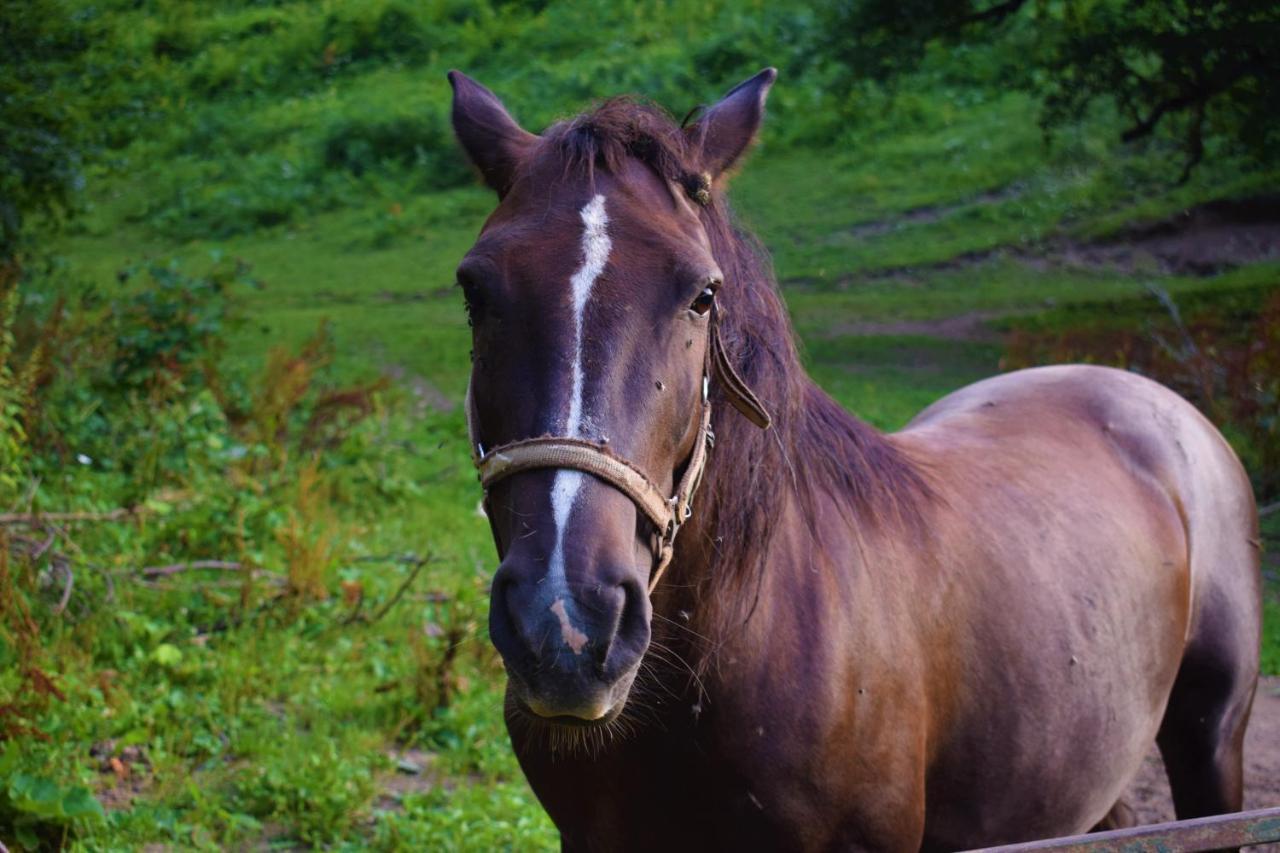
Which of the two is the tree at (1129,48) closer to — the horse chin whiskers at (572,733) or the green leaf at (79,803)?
the horse chin whiskers at (572,733)

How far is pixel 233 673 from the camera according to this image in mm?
4848

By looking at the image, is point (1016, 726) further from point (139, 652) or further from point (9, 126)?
point (9, 126)

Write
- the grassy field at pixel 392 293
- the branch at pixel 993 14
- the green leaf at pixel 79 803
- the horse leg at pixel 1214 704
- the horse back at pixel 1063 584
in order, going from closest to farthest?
the horse back at pixel 1063 584 → the horse leg at pixel 1214 704 → the green leaf at pixel 79 803 → the grassy field at pixel 392 293 → the branch at pixel 993 14

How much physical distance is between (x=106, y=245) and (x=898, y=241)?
34.5 feet

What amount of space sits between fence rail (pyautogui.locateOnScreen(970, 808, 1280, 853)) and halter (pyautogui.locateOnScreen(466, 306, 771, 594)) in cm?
73

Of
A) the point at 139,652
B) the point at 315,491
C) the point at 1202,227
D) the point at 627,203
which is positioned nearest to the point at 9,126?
the point at 315,491

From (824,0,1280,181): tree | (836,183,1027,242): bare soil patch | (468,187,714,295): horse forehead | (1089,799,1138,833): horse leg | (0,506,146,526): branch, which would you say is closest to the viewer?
(468,187,714,295): horse forehead

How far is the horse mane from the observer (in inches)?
91.4

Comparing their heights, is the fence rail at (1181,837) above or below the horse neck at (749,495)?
below

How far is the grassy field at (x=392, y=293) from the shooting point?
4.28 m

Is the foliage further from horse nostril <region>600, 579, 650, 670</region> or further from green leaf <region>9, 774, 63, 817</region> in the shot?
horse nostril <region>600, 579, 650, 670</region>

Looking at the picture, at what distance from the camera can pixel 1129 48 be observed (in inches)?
432

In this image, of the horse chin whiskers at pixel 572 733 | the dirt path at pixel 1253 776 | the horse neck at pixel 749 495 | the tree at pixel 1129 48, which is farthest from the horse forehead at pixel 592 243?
the tree at pixel 1129 48

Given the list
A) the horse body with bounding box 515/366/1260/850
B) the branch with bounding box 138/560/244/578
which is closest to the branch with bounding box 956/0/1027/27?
the horse body with bounding box 515/366/1260/850
